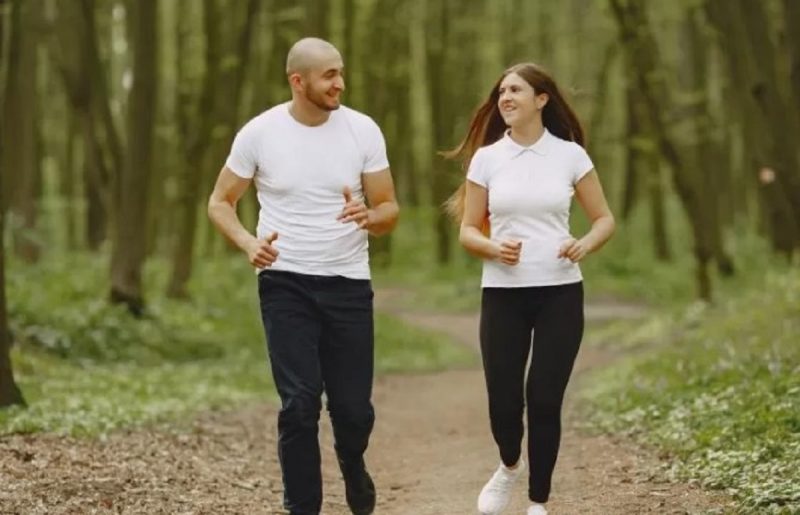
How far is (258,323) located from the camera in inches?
864

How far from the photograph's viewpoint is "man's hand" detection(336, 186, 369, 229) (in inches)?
270

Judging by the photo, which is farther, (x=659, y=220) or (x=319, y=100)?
(x=659, y=220)

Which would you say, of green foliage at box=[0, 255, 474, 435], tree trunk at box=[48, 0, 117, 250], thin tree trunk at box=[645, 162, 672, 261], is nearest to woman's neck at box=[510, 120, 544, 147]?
green foliage at box=[0, 255, 474, 435]

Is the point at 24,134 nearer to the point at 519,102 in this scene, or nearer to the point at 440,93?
the point at 440,93

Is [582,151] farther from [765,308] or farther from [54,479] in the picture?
[765,308]

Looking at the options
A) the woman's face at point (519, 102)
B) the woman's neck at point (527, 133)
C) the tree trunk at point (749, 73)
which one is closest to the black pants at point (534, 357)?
the woman's neck at point (527, 133)

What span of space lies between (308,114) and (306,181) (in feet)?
1.10

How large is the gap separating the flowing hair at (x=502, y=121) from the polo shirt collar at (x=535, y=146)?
13 cm

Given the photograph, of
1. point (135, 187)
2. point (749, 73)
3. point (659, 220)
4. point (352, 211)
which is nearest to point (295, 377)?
point (352, 211)

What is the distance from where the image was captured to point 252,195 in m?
38.7

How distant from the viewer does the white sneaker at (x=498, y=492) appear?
7316 mm

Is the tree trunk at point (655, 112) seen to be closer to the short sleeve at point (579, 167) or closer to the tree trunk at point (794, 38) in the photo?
the tree trunk at point (794, 38)

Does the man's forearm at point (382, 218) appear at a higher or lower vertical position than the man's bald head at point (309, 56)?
lower

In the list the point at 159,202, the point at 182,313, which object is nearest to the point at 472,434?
the point at 182,313
